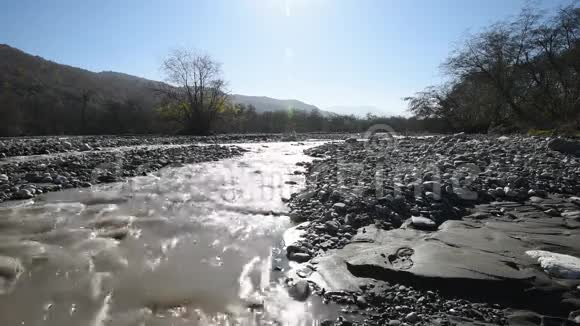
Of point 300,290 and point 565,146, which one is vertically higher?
point 565,146

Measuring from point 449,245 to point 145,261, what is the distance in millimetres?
2848

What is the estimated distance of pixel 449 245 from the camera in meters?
3.04

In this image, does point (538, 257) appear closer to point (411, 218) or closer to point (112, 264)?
point (411, 218)

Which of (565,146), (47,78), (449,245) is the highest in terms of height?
(47,78)

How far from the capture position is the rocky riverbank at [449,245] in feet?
7.20

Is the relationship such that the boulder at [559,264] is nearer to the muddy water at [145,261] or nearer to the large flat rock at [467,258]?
the large flat rock at [467,258]

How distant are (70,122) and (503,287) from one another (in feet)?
134

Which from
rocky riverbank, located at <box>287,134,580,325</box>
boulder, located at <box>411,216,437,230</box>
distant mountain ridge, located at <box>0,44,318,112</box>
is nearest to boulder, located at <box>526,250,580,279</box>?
rocky riverbank, located at <box>287,134,580,325</box>

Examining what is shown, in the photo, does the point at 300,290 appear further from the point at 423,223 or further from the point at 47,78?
the point at 47,78

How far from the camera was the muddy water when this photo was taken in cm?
220

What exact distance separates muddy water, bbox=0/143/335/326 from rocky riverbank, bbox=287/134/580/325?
415 mm

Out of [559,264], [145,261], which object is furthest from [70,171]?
[559,264]

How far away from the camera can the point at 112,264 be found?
2.88 m

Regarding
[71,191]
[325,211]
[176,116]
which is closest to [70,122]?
[176,116]
